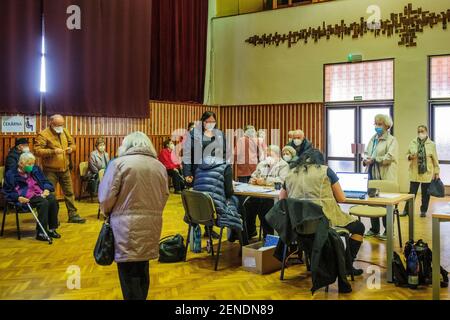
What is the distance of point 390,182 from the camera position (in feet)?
19.1

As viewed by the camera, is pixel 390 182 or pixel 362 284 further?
pixel 390 182

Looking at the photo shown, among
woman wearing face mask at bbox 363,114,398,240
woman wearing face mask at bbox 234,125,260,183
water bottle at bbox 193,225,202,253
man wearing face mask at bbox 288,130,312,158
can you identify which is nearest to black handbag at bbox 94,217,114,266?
man wearing face mask at bbox 288,130,312,158

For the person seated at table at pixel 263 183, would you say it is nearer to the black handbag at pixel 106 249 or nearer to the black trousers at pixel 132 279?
the black trousers at pixel 132 279

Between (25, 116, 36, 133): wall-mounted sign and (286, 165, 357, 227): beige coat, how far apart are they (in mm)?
6285

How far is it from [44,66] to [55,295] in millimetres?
6093

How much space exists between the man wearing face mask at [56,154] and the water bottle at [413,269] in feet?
16.0

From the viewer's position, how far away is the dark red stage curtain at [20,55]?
8.54m

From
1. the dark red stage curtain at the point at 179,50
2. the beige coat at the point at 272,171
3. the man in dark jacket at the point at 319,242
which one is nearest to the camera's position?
the man in dark jacket at the point at 319,242

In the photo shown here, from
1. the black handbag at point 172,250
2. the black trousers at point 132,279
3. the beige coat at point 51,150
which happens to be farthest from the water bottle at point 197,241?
the beige coat at point 51,150

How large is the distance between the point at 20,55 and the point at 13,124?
1220 mm

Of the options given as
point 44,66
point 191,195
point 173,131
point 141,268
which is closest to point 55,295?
point 141,268
